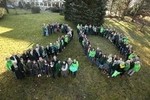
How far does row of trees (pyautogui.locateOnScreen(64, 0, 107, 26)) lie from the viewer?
22562 mm

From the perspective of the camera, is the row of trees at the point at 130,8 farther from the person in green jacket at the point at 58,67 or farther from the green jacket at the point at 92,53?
the person in green jacket at the point at 58,67

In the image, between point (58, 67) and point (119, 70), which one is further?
point (119, 70)

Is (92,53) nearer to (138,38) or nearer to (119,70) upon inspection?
(119,70)

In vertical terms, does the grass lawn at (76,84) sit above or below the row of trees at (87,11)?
below

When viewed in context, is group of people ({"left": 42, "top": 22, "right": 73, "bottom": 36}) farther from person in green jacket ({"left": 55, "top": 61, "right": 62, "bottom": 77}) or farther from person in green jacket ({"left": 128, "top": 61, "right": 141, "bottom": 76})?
person in green jacket ({"left": 128, "top": 61, "right": 141, "bottom": 76})

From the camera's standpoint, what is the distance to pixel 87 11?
22.6m

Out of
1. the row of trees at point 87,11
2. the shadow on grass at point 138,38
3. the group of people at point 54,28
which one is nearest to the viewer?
the shadow on grass at point 138,38

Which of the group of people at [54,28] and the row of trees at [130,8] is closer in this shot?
the group of people at [54,28]

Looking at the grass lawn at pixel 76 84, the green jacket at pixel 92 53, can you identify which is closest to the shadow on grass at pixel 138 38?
the grass lawn at pixel 76 84

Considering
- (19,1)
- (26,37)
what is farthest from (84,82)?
(19,1)

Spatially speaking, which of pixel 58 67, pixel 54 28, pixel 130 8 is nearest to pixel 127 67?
pixel 58 67

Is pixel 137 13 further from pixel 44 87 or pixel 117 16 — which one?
pixel 44 87

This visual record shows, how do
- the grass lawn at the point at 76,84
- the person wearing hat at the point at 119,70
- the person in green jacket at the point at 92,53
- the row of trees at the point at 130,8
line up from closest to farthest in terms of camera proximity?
1. the grass lawn at the point at 76,84
2. the person wearing hat at the point at 119,70
3. the person in green jacket at the point at 92,53
4. the row of trees at the point at 130,8

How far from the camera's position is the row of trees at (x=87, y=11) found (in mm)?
22562
